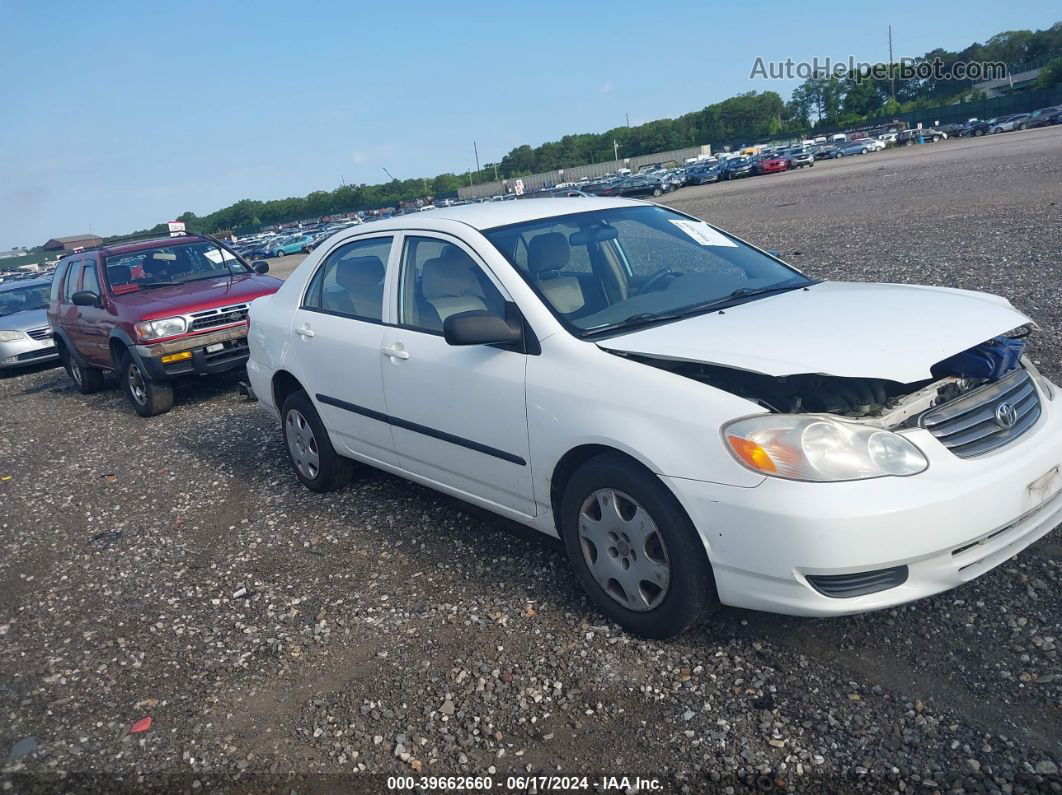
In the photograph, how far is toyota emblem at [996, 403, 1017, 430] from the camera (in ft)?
10.7

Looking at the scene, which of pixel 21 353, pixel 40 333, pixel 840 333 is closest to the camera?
pixel 840 333

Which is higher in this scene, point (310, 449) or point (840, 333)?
point (840, 333)

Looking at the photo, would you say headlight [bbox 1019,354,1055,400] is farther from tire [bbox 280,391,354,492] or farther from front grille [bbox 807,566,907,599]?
tire [bbox 280,391,354,492]

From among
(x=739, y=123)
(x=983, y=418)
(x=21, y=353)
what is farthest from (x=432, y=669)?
(x=739, y=123)

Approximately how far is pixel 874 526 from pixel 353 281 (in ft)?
11.3

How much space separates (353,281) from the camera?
5.27 metres

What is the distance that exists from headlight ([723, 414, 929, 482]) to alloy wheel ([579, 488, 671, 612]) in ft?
1.76

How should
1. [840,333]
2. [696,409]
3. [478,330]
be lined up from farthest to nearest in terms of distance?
[478,330] → [840,333] → [696,409]

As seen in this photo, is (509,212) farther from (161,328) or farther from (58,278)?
(58,278)

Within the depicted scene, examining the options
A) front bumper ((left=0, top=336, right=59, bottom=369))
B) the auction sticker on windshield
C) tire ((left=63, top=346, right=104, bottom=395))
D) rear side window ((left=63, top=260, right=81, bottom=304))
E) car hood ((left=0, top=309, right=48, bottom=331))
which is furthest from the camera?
car hood ((left=0, top=309, right=48, bottom=331))

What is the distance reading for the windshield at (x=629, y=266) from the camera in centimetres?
405

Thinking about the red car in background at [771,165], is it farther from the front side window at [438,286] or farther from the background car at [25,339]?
the front side window at [438,286]

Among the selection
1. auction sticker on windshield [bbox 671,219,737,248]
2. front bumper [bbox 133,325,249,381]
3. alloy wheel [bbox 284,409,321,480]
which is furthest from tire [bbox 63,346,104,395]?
auction sticker on windshield [bbox 671,219,737,248]

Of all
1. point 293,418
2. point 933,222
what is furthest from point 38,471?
point 933,222
